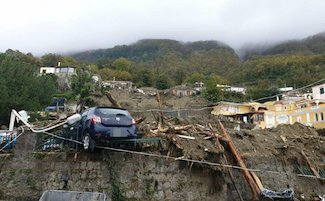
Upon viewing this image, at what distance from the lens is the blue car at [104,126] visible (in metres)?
9.02

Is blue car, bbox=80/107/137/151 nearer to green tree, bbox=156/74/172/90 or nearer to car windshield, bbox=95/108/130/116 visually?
car windshield, bbox=95/108/130/116

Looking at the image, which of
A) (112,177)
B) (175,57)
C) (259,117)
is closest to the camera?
(112,177)

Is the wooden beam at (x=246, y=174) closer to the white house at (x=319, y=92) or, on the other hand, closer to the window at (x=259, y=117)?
the window at (x=259, y=117)

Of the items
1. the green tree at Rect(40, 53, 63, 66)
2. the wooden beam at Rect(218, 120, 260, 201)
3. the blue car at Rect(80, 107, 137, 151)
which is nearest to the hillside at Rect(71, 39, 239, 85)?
the green tree at Rect(40, 53, 63, 66)

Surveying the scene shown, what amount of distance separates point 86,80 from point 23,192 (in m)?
33.1

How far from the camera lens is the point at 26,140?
411 inches

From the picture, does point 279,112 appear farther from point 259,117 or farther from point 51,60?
point 51,60

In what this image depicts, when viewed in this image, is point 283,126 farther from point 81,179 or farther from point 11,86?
point 11,86

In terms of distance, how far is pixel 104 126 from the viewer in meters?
9.06

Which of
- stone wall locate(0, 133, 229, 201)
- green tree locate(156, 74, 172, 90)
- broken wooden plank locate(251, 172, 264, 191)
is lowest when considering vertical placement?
broken wooden plank locate(251, 172, 264, 191)

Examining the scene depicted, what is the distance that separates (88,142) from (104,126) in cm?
74

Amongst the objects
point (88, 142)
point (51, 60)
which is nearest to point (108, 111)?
point (88, 142)

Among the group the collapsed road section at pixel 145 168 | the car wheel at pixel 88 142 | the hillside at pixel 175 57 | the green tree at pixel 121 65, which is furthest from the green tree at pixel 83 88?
the green tree at pixel 121 65

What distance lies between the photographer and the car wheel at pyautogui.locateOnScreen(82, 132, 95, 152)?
9203 mm
